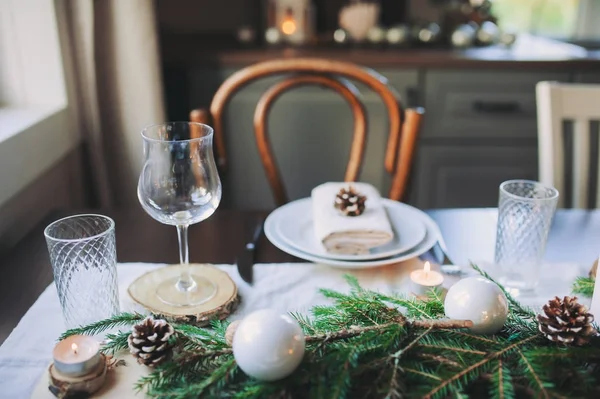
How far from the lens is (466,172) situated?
6.18 feet

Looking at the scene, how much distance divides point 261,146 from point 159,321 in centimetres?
67

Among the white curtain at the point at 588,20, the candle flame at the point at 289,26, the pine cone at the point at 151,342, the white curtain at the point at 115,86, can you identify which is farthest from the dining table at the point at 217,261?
the white curtain at the point at 588,20

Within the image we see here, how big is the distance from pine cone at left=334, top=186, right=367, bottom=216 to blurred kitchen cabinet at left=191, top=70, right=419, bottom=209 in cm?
101

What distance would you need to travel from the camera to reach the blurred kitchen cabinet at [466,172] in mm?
1860

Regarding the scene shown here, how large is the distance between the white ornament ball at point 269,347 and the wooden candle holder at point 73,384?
13cm

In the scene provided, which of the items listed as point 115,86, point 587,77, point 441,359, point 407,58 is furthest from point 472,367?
point 587,77

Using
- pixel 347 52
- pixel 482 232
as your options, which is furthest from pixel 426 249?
pixel 347 52

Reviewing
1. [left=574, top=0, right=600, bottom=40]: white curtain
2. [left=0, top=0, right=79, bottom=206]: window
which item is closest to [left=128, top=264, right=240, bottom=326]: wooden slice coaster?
[left=0, top=0, right=79, bottom=206]: window

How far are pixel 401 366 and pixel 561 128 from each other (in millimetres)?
842

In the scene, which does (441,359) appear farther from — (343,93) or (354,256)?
(343,93)

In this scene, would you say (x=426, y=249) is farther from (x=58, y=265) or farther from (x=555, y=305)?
(x=58, y=265)

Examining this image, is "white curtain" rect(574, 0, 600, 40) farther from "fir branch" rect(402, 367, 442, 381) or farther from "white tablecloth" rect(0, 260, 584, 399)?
"fir branch" rect(402, 367, 442, 381)

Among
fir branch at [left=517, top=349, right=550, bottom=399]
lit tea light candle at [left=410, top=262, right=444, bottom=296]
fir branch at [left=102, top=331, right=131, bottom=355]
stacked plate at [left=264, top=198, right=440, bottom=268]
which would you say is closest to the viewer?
fir branch at [left=517, top=349, right=550, bottom=399]

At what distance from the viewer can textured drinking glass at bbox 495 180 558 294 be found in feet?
2.35
